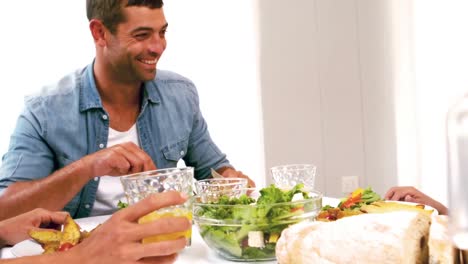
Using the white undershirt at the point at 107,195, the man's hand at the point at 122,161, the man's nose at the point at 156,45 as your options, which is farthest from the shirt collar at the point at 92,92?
the man's hand at the point at 122,161

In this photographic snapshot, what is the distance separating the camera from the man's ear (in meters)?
2.21

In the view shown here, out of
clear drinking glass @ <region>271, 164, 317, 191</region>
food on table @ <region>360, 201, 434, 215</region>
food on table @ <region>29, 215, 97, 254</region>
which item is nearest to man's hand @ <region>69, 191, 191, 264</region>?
food on table @ <region>29, 215, 97, 254</region>

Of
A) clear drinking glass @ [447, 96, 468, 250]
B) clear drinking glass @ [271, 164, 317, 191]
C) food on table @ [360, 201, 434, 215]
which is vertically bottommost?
food on table @ [360, 201, 434, 215]

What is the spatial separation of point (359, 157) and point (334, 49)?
616 millimetres

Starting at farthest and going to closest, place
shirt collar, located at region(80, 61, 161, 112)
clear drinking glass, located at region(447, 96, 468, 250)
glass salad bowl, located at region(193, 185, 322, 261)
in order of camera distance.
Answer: shirt collar, located at region(80, 61, 161, 112)
glass salad bowl, located at region(193, 185, 322, 261)
clear drinking glass, located at region(447, 96, 468, 250)

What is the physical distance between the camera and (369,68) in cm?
331

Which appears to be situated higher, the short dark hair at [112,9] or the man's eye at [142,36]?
the short dark hair at [112,9]

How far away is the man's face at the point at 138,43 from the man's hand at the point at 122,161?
1.67 feet

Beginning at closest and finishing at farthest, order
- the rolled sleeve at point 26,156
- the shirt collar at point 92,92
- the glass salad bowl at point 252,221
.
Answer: the glass salad bowl at point 252,221 → the rolled sleeve at point 26,156 → the shirt collar at point 92,92

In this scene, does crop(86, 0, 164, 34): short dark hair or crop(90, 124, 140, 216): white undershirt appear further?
crop(86, 0, 164, 34): short dark hair

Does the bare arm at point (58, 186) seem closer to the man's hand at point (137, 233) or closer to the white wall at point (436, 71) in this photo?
the man's hand at point (137, 233)

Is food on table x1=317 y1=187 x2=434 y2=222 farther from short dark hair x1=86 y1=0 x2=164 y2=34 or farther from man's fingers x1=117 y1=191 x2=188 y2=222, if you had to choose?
short dark hair x1=86 y1=0 x2=164 y2=34

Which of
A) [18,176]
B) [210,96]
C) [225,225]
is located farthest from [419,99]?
[225,225]

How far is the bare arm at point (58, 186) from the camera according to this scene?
5.59 ft
